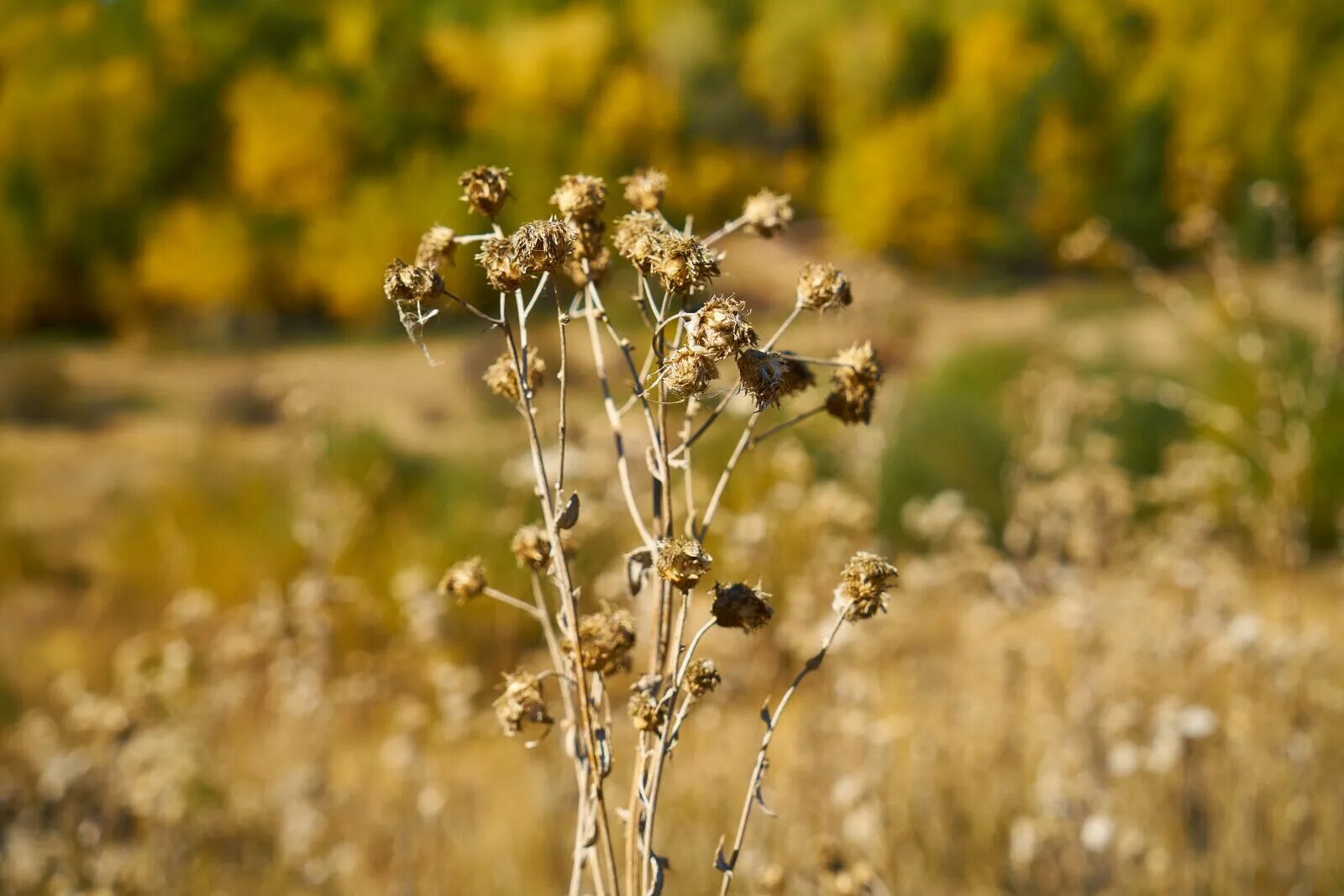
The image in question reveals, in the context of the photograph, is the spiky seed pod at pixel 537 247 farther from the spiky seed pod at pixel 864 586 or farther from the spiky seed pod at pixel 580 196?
the spiky seed pod at pixel 864 586

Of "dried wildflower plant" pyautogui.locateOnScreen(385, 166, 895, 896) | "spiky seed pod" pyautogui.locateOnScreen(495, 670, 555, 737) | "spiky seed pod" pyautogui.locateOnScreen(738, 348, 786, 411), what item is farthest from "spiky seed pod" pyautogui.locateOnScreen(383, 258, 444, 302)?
"spiky seed pod" pyautogui.locateOnScreen(495, 670, 555, 737)

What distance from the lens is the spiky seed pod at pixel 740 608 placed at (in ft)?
3.06

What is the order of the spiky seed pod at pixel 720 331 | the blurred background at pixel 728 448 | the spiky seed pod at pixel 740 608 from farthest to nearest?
the blurred background at pixel 728 448 → the spiky seed pod at pixel 740 608 → the spiky seed pod at pixel 720 331

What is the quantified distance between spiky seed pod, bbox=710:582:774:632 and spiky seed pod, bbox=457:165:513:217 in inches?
15.6

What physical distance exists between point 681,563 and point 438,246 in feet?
1.21

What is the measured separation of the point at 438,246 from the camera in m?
0.99

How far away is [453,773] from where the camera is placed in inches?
148

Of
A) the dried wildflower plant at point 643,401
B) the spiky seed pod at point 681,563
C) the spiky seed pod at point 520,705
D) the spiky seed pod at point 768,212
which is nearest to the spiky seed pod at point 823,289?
the dried wildflower plant at point 643,401

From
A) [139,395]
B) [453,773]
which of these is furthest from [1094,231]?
[139,395]

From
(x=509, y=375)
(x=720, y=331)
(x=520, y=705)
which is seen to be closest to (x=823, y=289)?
(x=720, y=331)

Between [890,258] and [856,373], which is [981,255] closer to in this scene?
[890,258]

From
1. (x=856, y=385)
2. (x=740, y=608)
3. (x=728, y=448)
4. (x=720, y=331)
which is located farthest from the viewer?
(x=728, y=448)

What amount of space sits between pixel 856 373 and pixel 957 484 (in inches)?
259

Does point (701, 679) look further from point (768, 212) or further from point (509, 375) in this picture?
point (768, 212)
